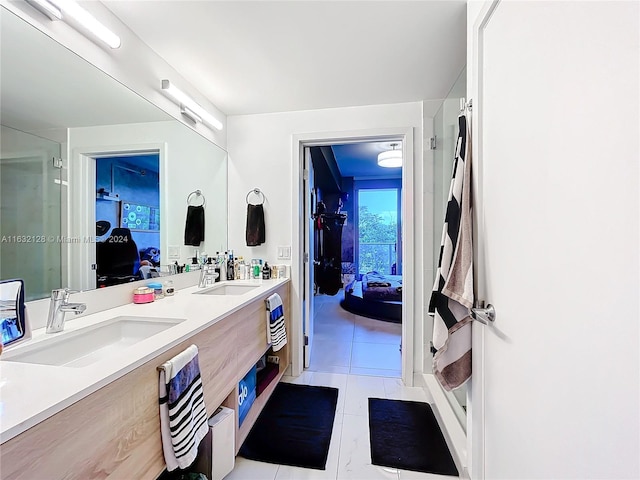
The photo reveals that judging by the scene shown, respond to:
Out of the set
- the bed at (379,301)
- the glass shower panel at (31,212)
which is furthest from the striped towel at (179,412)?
the bed at (379,301)

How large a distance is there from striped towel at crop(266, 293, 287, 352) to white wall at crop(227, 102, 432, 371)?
437 mm

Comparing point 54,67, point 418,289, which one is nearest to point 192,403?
point 54,67

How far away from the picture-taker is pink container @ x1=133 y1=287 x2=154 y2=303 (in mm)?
1638

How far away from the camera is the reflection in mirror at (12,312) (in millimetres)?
943

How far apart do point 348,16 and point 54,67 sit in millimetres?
1432

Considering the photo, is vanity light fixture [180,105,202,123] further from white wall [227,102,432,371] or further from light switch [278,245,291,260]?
light switch [278,245,291,260]

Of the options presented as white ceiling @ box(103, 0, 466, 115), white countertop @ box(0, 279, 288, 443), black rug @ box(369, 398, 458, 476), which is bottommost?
black rug @ box(369, 398, 458, 476)

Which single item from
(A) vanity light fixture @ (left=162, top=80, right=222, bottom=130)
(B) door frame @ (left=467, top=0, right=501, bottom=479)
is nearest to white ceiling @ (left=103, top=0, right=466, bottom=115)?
(A) vanity light fixture @ (left=162, top=80, right=222, bottom=130)

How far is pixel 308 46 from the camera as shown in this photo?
1695 mm

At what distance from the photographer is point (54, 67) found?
1.24 m

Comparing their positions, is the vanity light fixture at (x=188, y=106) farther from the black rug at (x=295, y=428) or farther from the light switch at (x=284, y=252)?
the black rug at (x=295, y=428)

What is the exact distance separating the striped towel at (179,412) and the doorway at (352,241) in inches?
85.1

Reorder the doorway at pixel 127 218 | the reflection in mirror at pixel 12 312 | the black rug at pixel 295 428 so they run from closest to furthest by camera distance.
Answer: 1. the reflection in mirror at pixel 12 312
2. the doorway at pixel 127 218
3. the black rug at pixel 295 428

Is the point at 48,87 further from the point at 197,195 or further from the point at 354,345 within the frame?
the point at 354,345
